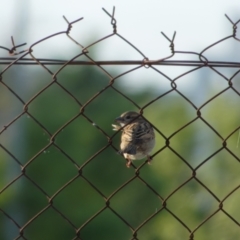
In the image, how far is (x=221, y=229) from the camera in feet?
32.1

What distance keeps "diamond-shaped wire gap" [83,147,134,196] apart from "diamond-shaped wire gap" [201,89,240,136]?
11.8ft

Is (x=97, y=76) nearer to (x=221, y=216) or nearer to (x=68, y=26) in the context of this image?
(x=221, y=216)

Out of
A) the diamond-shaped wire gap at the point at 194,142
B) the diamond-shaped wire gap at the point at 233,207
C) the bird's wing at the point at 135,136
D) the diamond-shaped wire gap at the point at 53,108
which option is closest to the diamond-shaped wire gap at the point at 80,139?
the diamond-shaped wire gap at the point at 53,108

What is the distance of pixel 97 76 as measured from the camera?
1994 centimetres

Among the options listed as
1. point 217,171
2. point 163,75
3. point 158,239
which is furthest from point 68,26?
point 158,239

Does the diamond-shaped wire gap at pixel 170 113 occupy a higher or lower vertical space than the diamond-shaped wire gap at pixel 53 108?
lower

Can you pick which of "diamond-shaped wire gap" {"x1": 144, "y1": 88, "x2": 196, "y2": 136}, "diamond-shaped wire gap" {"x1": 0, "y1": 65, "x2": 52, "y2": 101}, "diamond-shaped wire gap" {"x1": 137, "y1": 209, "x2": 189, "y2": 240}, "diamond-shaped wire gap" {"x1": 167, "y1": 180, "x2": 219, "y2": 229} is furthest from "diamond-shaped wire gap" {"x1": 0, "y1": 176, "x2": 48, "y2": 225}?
"diamond-shaped wire gap" {"x1": 167, "y1": 180, "x2": 219, "y2": 229}

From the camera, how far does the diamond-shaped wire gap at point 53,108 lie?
1955cm

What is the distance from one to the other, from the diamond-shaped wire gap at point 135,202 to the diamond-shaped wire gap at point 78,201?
500mm

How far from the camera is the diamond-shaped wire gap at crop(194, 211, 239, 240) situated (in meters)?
8.63

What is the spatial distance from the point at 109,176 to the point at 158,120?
1.73 meters

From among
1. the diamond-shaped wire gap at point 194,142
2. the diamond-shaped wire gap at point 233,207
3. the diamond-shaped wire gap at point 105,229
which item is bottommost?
the diamond-shaped wire gap at point 105,229

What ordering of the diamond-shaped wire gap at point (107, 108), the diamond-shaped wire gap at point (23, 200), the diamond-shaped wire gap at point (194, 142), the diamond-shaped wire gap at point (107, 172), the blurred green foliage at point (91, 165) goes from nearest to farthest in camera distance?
the diamond-shaped wire gap at point (194, 142) < the blurred green foliage at point (91, 165) < the diamond-shaped wire gap at point (23, 200) < the diamond-shaped wire gap at point (107, 172) < the diamond-shaped wire gap at point (107, 108)

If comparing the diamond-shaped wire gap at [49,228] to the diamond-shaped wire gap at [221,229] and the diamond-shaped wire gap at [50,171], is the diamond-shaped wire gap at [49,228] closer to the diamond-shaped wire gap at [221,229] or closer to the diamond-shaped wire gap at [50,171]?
the diamond-shaped wire gap at [50,171]
